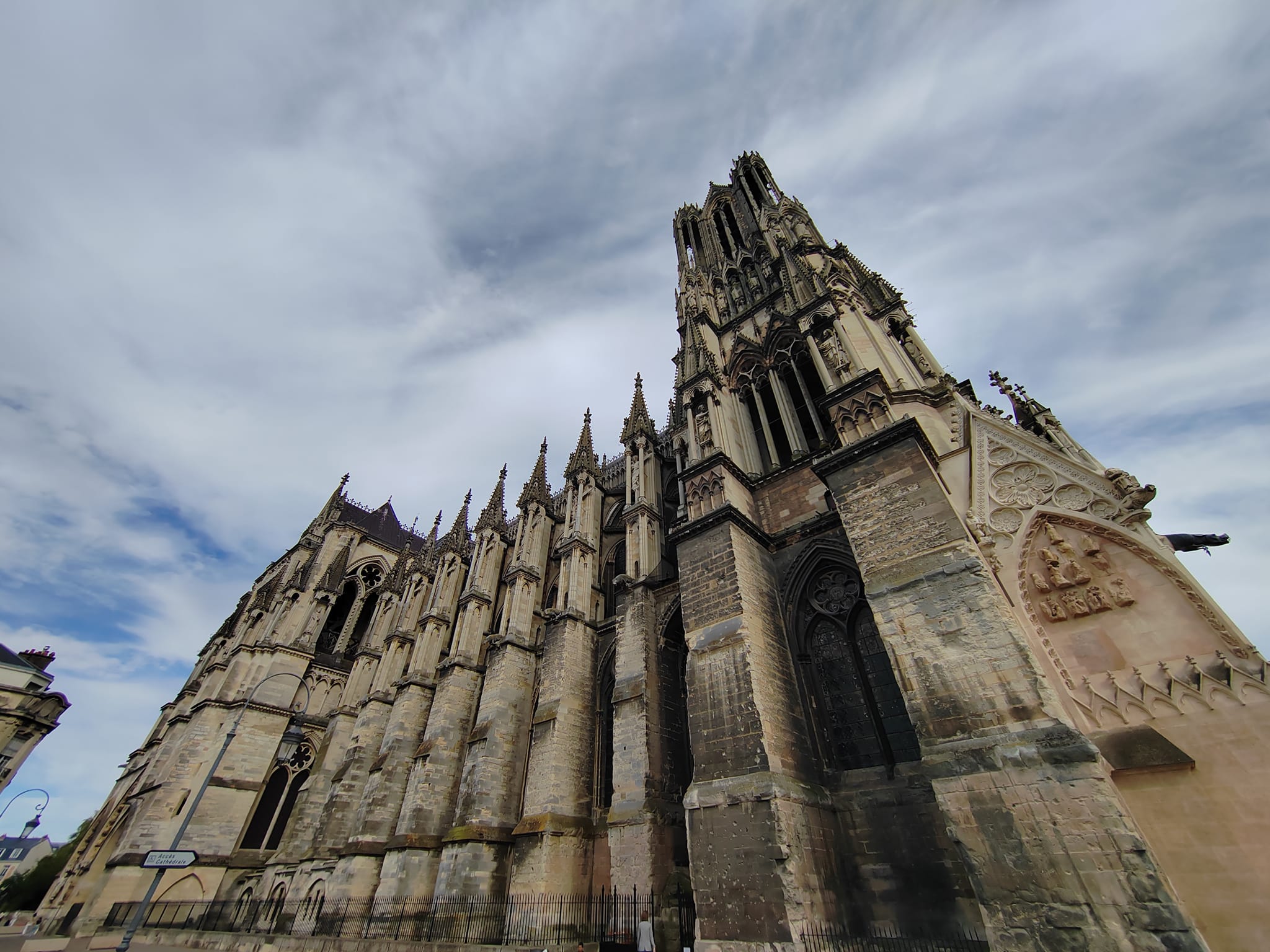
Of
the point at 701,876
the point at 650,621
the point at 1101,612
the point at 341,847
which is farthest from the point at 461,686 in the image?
the point at 1101,612

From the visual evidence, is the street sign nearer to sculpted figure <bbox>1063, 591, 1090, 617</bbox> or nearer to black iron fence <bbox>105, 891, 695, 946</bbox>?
black iron fence <bbox>105, 891, 695, 946</bbox>

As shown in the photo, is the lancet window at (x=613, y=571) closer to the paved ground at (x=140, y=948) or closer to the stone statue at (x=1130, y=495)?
the stone statue at (x=1130, y=495)

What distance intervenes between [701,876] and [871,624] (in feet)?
16.5

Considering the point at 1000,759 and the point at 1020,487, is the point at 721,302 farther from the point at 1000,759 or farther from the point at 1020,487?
the point at 1000,759

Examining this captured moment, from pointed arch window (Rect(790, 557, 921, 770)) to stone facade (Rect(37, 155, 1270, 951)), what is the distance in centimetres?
5

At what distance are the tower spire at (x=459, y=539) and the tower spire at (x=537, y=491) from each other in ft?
14.0

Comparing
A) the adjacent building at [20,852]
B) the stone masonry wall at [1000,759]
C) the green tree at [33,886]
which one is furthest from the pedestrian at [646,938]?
the adjacent building at [20,852]

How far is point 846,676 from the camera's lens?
32.1 feet

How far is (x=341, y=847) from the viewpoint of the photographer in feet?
55.0

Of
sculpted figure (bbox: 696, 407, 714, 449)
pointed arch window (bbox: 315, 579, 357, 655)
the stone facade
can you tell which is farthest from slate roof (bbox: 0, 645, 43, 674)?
sculpted figure (bbox: 696, 407, 714, 449)

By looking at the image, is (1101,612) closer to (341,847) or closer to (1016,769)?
(1016,769)

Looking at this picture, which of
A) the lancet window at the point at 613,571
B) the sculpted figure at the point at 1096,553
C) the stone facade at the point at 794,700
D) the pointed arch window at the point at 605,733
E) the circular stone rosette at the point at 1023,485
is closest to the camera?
the stone facade at the point at 794,700

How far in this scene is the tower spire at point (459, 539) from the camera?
2423 cm

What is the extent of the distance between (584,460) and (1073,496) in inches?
591
